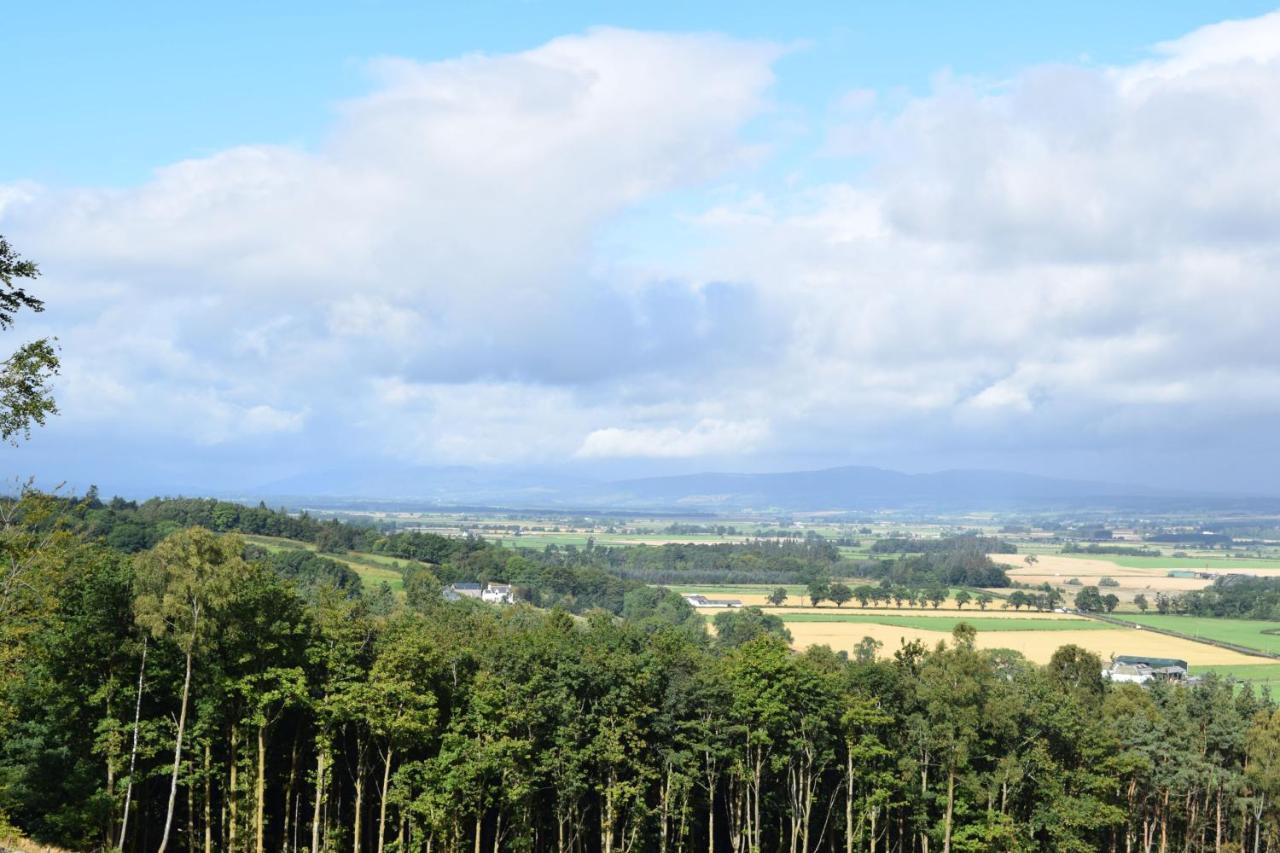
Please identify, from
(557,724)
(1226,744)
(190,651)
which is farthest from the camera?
(1226,744)

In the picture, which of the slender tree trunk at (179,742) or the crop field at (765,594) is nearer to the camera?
the slender tree trunk at (179,742)

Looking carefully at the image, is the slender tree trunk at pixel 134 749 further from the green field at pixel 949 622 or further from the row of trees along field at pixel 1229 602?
the row of trees along field at pixel 1229 602

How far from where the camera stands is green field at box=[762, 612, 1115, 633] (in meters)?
114

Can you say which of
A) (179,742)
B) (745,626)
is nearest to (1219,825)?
(179,742)

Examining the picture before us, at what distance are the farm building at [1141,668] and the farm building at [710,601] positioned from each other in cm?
5571

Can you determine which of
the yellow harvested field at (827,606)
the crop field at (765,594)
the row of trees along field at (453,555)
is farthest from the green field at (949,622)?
the row of trees along field at (453,555)

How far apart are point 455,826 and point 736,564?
16422 centimetres

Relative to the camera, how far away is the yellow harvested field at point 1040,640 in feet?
307

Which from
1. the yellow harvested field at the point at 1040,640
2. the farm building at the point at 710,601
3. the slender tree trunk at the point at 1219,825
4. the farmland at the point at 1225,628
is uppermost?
the slender tree trunk at the point at 1219,825

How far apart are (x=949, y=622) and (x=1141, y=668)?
40.8 m

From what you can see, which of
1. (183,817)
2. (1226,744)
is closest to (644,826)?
(183,817)

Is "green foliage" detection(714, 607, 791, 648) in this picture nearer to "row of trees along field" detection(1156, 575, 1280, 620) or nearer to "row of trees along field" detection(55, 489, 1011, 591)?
"row of trees along field" detection(55, 489, 1011, 591)

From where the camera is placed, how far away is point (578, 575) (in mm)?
140375

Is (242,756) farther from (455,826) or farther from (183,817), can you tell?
(455,826)
